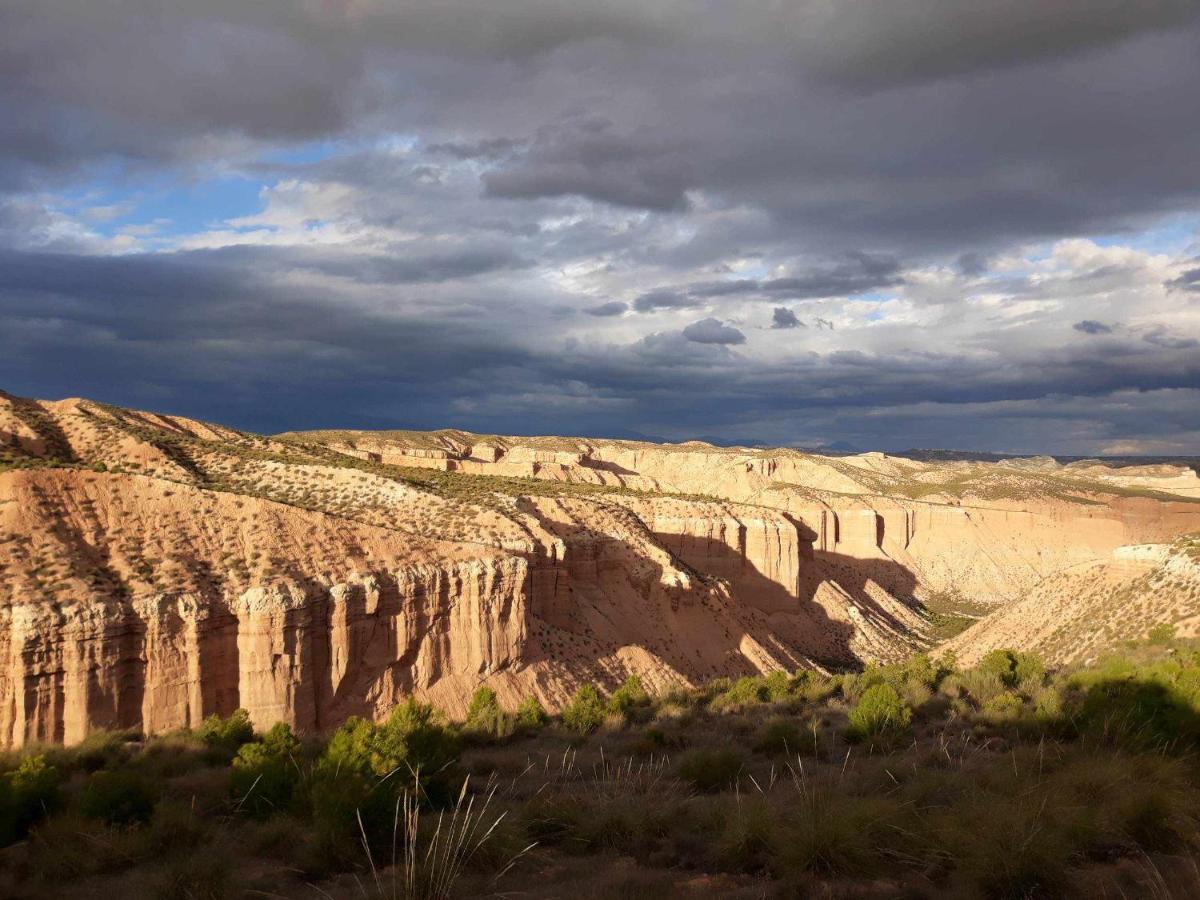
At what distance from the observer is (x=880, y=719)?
661 inches

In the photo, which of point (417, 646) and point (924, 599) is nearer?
point (417, 646)

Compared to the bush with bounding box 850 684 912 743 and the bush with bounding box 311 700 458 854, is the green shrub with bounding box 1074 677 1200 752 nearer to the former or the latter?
the bush with bounding box 850 684 912 743

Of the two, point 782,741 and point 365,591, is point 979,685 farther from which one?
point 365,591

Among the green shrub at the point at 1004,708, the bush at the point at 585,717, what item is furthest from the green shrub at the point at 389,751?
the green shrub at the point at 1004,708

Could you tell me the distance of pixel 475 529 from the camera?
35094 mm

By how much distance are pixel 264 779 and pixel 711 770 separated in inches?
280

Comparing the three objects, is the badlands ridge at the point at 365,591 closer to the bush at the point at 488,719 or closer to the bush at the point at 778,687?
the bush at the point at 488,719

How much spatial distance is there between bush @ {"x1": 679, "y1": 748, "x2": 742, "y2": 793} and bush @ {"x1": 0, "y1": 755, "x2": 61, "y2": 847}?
958 cm

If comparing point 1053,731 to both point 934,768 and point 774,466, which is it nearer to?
point 934,768

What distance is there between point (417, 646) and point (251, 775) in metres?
17.2

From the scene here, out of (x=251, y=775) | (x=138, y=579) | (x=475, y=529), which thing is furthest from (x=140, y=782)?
(x=475, y=529)

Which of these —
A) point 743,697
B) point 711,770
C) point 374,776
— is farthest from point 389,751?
point 743,697

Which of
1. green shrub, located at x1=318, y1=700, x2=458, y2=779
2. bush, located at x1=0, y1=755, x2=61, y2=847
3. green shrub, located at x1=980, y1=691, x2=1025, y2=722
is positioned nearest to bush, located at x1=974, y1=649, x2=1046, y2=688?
green shrub, located at x1=980, y1=691, x2=1025, y2=722

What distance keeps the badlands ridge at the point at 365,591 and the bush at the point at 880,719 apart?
1581 centimetres
